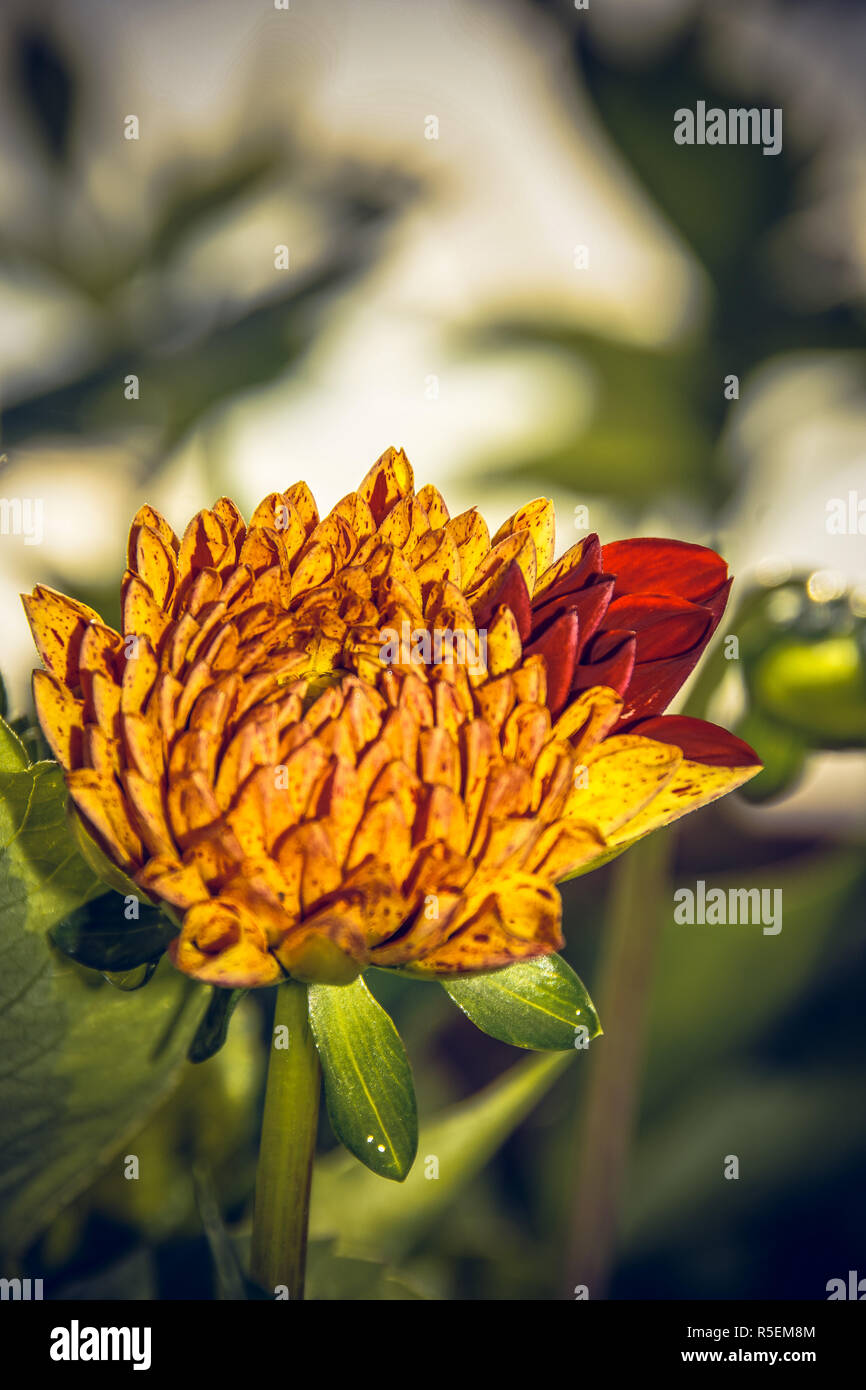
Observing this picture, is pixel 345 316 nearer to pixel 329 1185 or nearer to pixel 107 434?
pixel 107 434

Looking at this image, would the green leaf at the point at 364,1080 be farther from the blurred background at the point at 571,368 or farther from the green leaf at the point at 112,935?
the blurred background at the point at 571,368

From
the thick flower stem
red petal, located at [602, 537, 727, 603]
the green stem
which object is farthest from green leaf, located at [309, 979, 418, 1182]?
the green stem

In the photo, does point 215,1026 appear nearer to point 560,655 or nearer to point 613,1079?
point 560,655

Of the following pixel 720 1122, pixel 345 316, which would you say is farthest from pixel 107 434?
pixel 720 1122

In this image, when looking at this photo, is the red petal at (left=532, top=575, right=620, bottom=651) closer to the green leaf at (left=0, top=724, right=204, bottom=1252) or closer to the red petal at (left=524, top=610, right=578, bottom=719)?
the red petal at (left=524, top=610, right=578, bottom=719)

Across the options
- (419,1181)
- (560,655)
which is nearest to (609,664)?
(560,655)

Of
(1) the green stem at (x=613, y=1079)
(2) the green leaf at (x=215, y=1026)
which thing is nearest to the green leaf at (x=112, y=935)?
(2) the green leaf at (x=215, y=1026)
